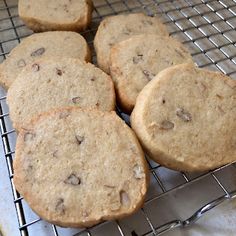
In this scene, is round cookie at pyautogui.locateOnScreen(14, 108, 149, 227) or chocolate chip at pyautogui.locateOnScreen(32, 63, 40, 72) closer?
round cookie at pyautogui.locateOnScreen(14, 108, 149, 227)

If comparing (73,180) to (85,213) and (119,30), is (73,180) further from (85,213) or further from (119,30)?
(119,30)

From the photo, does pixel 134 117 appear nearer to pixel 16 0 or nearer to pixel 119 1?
pixel 119 1

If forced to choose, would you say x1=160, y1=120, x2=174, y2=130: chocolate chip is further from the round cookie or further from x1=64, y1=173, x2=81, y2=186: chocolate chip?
x1=64, y1=173, x2=81, y2=186: chocolate chip

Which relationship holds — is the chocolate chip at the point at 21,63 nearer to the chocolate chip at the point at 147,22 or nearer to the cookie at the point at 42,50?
the cookie at the point at 42,50

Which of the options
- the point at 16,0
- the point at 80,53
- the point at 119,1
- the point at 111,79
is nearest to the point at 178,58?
the point at 111,79

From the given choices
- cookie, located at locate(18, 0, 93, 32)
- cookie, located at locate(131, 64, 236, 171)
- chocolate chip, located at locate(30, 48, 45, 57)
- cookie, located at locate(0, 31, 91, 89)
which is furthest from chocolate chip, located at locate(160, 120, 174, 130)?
cookie, located at locate(18, 0, 93, 32)
